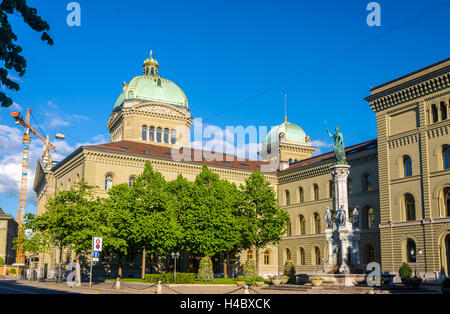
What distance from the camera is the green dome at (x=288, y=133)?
9347 centimetres

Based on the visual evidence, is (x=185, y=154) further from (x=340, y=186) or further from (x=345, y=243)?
(x=345, y=243)

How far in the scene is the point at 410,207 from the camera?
49.4 m

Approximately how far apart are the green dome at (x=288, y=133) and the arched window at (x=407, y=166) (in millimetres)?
42626

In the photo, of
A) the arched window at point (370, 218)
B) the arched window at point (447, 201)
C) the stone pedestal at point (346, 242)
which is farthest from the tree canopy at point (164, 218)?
the arched window at point (447, 201)

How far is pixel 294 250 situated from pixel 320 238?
5812 mm

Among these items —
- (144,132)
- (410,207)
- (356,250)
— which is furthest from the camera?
(144,132)

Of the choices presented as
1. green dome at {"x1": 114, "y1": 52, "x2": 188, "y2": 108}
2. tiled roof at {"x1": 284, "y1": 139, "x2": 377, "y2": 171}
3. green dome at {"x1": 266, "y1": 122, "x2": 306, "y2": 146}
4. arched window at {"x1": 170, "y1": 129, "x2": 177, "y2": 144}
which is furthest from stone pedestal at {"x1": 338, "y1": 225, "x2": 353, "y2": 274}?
green dome at {"x1": 266, "y1": 122, "x2": 306, "y2": 146}

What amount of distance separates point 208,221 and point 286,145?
3934cm

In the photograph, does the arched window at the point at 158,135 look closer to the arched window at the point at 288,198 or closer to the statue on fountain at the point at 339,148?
the arched window at the point at 288,198

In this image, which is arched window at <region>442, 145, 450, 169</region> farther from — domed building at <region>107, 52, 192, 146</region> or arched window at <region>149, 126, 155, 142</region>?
arched window at <region>149, 126, 155, 142</region>

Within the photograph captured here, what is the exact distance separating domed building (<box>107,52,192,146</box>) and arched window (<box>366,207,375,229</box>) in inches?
1283

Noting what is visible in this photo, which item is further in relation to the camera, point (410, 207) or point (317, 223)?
point (317, 223)

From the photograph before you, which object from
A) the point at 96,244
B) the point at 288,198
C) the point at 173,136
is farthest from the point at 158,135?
the point at 96,244

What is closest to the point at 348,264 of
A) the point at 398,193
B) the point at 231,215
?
the point at 398,193
